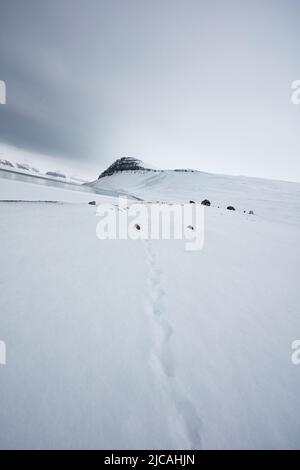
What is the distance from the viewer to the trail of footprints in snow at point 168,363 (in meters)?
1.76

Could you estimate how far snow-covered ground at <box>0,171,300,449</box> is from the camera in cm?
173

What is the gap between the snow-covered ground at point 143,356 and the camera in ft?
5.68

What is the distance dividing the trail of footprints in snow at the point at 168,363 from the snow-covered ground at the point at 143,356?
0.04ft

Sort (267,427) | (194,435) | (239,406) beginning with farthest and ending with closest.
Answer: (239,406) → (267,427) → (194,435)

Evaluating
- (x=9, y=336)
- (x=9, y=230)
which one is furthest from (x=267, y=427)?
(x=9, y=230)

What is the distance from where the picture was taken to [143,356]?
234cm

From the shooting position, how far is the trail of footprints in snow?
1765 mm

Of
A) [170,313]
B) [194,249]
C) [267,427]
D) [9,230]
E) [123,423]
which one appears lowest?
[267,427]

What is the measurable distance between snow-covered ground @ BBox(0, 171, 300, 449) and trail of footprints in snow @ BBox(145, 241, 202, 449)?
0.04 feet

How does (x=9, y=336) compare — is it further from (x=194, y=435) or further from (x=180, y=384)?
(x=194, y=435)

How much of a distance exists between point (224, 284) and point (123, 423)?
3.19m

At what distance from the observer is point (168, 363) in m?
2.32

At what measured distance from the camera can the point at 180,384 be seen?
82.0 inches

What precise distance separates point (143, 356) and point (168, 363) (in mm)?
304
